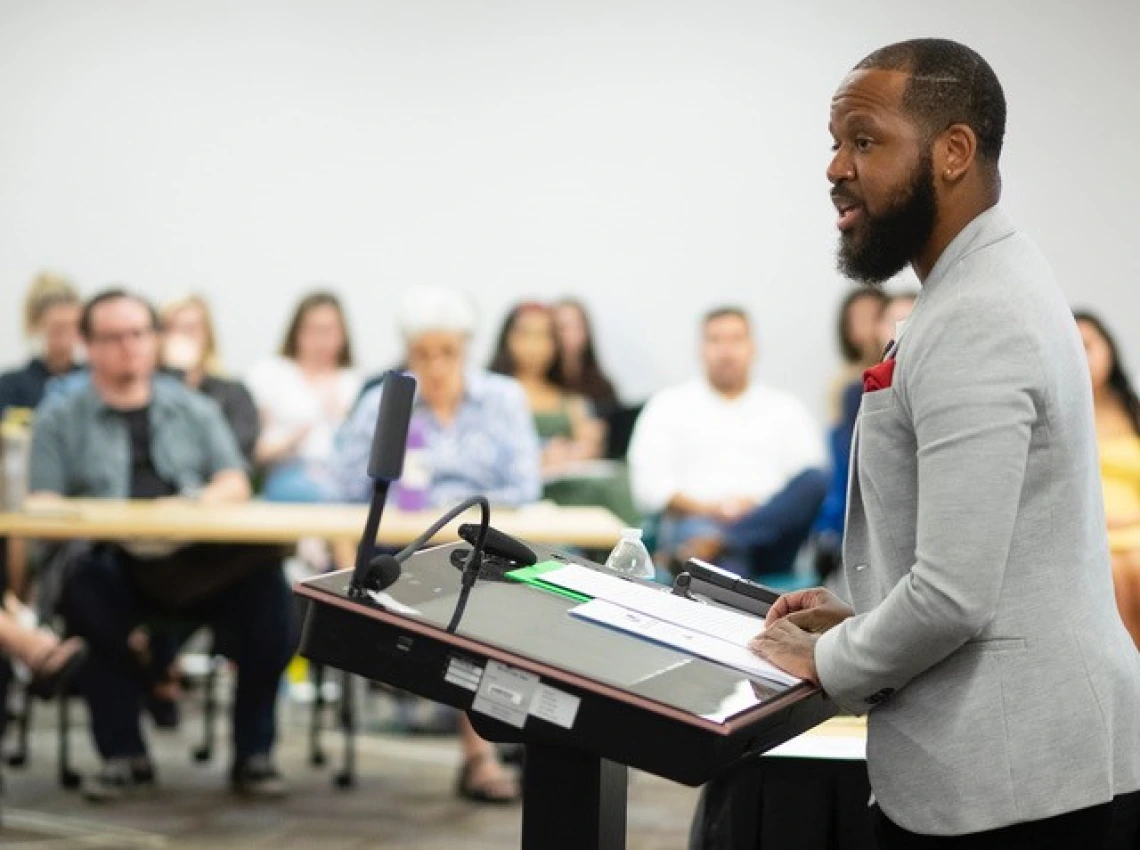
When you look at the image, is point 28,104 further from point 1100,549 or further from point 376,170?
point 1100,549

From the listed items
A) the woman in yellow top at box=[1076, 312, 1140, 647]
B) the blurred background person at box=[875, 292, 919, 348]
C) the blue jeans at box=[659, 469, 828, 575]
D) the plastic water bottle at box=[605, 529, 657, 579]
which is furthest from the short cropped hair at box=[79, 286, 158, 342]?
the plastic water bottle at box=[605, 529, 657, 579]

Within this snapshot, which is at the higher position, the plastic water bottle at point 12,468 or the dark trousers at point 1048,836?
the plastic water bottle at point 12,468

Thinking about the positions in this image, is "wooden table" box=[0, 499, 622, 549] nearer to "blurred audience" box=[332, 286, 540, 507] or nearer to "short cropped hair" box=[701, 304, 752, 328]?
"blurred audience" box=[332, 286, 540, 507]

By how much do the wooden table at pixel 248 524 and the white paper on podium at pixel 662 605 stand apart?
2284 mm

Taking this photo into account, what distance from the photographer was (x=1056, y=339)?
1.60 m

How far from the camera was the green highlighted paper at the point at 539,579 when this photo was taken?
1923 mm

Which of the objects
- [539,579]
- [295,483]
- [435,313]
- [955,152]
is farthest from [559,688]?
[295,483]

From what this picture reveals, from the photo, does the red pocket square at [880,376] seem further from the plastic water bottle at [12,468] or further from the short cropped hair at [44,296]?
the short cropped hair at [44,296]

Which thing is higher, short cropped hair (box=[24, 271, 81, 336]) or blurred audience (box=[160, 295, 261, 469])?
short cropped hair (box=[24, 271, 81, 336])

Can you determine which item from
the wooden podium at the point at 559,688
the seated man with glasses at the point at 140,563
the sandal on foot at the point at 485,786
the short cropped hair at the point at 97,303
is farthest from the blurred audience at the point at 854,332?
the wooden podium at the point at 559,688

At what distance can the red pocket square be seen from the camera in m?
1.66

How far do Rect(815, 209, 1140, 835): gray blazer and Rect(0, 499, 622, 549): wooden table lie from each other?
2695 mm

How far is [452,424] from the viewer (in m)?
5.10

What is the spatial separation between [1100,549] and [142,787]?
357cm
